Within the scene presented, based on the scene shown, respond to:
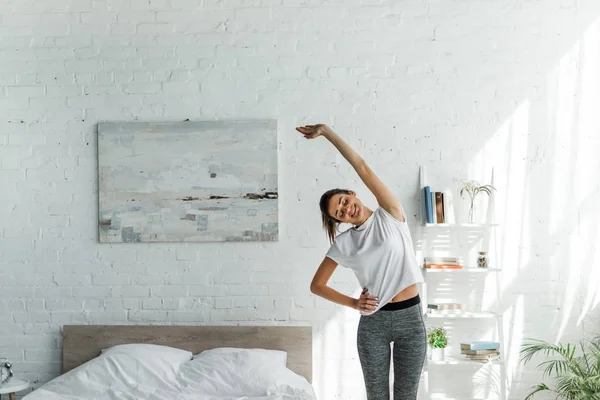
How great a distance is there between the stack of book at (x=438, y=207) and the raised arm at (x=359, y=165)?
83 cm

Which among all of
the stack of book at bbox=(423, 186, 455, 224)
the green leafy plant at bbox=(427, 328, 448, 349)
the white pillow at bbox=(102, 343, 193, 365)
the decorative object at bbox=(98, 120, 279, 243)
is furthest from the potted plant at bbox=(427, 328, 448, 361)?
the white pillow at bbox=(102, 343, 193, 365)

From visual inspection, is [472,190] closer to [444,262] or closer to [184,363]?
[444,262]

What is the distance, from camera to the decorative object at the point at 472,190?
135 inches

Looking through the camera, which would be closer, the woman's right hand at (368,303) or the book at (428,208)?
the woman's right hand at (368,303)

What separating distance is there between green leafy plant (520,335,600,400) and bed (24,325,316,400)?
127 cm

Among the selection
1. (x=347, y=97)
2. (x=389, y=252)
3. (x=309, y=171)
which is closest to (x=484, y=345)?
(x=389, y=252)

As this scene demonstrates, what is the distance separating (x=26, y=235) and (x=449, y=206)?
2.52m

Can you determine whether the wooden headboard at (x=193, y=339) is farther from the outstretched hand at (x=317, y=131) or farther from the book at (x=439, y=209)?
the outstretched hand at (x=317, y=131)

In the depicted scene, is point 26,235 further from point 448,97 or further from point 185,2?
point 448,97

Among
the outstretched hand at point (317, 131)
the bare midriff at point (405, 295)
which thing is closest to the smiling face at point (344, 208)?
the outstretched hand at point (317, 131)

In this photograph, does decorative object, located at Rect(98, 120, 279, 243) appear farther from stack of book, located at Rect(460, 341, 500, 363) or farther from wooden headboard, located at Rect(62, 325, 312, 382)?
stack of book, located at Rect(460, 341, 500, 363)

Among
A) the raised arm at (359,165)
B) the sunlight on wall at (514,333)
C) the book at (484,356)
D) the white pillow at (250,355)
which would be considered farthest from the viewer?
the sunlight on wall at (514,333)

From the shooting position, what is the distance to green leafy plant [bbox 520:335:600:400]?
9.97 feet

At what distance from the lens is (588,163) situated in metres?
3.51
